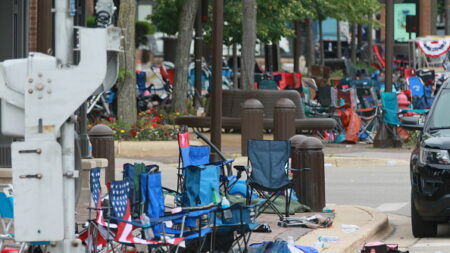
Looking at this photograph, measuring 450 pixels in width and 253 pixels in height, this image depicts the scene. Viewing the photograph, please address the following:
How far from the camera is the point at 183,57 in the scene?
29.6m

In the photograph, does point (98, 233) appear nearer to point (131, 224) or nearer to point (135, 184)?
point (131, 224)

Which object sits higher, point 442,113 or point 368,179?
point 442,113

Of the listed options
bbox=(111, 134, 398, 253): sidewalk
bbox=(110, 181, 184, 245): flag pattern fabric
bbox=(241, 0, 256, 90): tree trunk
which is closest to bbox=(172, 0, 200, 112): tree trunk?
bbox=(241, 0, 256, 90): tree trunk

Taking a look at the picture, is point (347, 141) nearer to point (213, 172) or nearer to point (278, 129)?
point (278, 129)

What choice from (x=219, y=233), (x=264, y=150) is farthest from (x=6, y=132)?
(x=264, y=150)

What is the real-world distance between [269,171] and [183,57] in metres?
16.6

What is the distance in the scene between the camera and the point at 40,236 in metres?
6.77

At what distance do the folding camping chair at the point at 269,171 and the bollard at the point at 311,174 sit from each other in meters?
0.51

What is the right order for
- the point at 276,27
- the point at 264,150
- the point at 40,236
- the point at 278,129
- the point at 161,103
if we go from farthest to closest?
the point at 276,27 < the point at 161,103 < the point at 278,129 < the point at 264,150 < the point at 40,236

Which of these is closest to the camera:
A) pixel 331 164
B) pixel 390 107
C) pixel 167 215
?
pixel 167 215

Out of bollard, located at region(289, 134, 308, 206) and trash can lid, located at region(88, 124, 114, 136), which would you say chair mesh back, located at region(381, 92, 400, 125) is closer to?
trash can lid, located at region(88, 124, 114, 136)

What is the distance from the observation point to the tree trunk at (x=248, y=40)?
27391 mm

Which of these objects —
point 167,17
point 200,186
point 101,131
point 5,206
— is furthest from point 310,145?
point 167,17

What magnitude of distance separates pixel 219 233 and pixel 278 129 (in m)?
11.6
